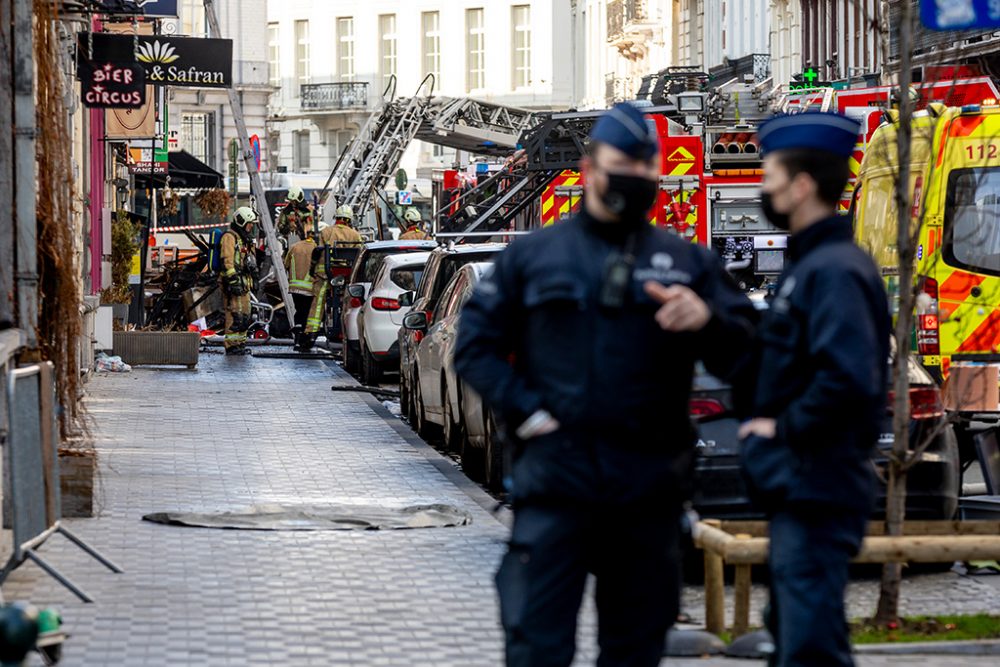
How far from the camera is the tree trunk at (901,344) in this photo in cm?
869

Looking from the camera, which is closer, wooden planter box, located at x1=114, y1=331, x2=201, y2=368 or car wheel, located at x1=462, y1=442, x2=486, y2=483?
car wheel, located at x1=462, y1=442, x2=486, y2=483

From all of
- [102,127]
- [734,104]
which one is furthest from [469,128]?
[102,127]

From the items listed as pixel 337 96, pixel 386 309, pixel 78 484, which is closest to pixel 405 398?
pixel 386 309

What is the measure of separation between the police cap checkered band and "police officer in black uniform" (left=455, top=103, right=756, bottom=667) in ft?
1.36

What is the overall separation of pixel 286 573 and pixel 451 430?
6198mm

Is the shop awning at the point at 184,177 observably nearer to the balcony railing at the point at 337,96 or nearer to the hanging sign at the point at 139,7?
the hanging sign at the point at 139,7

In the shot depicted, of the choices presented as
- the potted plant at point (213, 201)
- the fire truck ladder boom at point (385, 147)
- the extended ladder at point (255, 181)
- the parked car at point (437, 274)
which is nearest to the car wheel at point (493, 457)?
the parked car at point (437, 274)

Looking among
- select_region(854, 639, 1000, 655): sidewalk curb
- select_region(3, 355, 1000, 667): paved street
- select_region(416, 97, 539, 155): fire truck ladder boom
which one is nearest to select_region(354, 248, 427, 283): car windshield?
select_region(3, 355, 1000, 667): paved street

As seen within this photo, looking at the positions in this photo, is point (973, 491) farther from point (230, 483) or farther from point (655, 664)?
point (655, 664)

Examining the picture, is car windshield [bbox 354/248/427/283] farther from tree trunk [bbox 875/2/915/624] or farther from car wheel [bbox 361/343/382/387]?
tree trunk [bbox 875/2/915/624]

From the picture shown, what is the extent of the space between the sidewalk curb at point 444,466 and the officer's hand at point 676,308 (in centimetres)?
328

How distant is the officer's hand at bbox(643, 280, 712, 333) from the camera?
5.71 metres

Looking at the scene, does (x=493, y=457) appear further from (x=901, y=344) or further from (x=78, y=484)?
(x=901, y=344)

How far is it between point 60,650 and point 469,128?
43135mm
